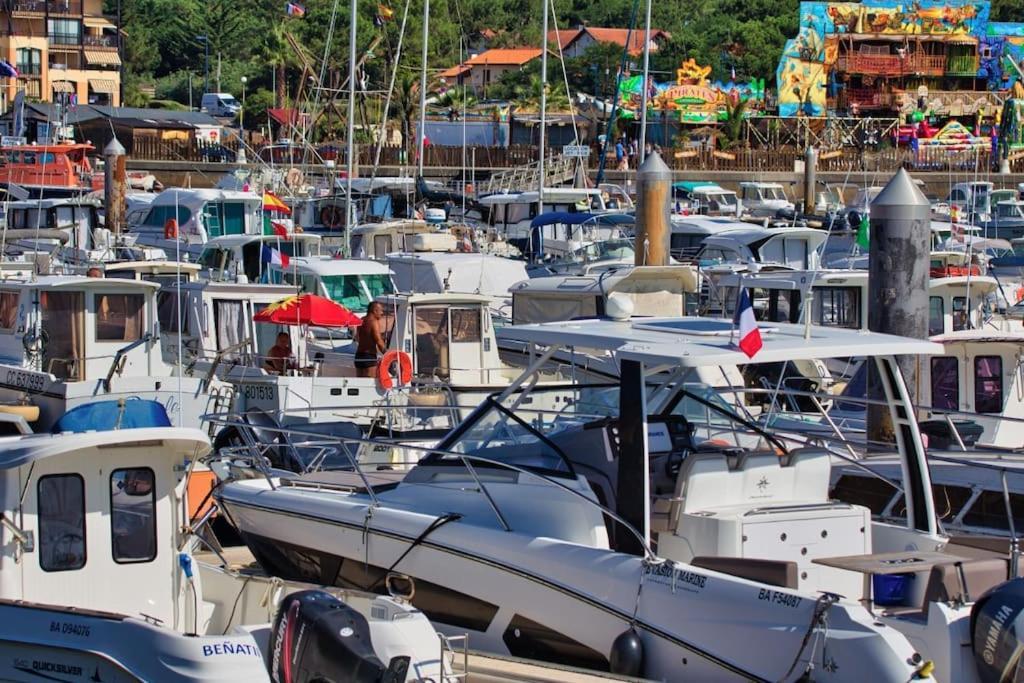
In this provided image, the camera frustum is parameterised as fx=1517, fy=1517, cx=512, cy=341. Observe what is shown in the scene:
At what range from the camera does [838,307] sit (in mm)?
18641

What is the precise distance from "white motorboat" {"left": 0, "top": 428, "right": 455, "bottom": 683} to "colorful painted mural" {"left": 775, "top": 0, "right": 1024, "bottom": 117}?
5634 centimetres

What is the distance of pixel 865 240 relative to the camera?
888 inches

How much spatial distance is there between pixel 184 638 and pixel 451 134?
53.1 m

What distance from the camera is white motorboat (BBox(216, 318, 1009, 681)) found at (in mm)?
7770

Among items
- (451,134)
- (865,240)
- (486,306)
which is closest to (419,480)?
(486,306)

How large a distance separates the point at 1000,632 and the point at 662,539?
2.20 m

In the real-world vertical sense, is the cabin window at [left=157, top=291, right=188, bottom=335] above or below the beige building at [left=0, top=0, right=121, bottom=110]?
below

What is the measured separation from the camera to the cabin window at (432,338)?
1686 cm

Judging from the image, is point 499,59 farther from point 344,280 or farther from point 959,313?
point 959,313

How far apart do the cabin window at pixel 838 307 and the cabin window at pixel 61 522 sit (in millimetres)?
11689

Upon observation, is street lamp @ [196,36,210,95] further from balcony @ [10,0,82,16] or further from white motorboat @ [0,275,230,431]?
white motorboat @ [0,275,230,431]

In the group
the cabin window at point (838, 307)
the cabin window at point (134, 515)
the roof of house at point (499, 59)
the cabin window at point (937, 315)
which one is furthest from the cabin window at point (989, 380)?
the roof of house at point (499, 59)

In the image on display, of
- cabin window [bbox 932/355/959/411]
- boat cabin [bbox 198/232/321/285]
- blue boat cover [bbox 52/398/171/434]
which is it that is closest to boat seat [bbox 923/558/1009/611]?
cabin window [bbox 932/355/959/411]

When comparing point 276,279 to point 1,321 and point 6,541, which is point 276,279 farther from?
point 6,541
